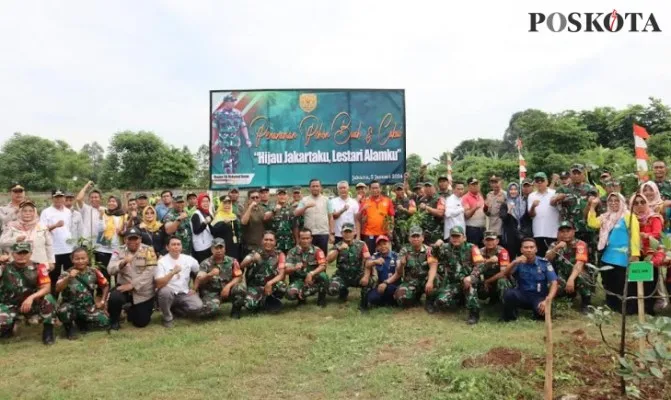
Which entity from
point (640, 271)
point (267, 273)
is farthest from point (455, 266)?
point (640, 271)

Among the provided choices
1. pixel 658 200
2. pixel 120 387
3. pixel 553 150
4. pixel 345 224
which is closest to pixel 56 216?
pixel 120 387

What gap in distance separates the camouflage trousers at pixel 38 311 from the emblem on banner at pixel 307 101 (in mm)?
5535

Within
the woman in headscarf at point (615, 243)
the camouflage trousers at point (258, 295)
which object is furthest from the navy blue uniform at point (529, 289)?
the camouflage trousers at point (258, 295)

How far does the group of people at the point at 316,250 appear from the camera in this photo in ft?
21.2

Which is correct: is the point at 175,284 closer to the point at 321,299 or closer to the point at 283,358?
the point at 321,299

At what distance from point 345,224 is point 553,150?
20.8m

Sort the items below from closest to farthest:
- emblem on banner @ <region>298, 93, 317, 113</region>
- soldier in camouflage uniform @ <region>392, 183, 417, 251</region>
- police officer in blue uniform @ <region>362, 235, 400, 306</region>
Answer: police officer in blue uniform @ <region>362, 235, 400, 306</region>, soldier in camouflage uniform @ <region>392, 183, 417, 251</region>, emblem on banner @ <region>298, 93, 317, 113</region>

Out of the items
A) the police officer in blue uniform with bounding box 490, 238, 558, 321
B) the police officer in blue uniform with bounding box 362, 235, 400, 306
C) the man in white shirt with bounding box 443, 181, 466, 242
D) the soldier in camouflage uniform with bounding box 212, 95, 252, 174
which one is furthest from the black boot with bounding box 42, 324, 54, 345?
the police officer in blue uniform with bounding box 490, 238, 558, 321

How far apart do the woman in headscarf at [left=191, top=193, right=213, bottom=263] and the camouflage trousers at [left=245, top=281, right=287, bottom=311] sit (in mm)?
950

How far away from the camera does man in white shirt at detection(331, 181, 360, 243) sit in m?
8.20

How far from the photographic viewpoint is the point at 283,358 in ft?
17.9

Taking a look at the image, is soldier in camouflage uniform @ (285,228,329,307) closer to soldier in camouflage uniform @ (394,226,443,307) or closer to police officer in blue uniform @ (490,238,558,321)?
soldier in camouflage uniform @ (394,226,443,307)

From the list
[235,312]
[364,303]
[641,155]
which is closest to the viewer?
[641,155]

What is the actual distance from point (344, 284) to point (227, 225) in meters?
1.88
